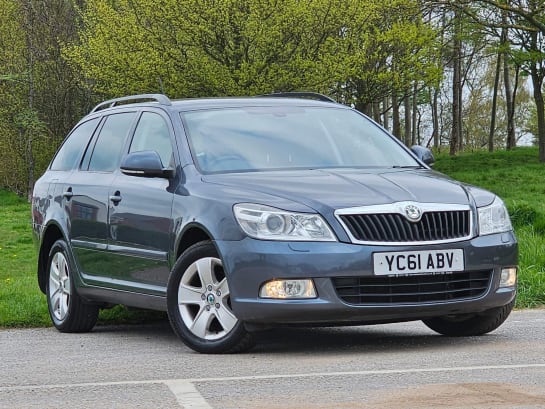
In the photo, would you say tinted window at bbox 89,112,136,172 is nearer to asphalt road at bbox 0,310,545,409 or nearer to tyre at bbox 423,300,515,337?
asphalt road at bbox 0,310,545,409

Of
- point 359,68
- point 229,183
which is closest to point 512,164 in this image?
point 359,68

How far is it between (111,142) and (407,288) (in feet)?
10.7

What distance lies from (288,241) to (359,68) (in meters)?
33.3

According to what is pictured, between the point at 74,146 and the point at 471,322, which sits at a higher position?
the point at 74,146

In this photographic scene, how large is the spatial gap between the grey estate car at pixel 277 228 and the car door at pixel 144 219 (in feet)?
0.04

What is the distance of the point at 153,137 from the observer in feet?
30.0

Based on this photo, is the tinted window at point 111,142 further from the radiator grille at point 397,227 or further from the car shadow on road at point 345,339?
the radiator grille at point 397,227

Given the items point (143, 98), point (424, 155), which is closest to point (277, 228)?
point (424, 155)

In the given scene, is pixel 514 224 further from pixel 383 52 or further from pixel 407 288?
pixel 383 52

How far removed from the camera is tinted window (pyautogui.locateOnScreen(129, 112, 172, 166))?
8.84m

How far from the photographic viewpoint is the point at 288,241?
735cm

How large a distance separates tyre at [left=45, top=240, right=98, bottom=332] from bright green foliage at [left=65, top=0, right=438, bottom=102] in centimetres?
2743

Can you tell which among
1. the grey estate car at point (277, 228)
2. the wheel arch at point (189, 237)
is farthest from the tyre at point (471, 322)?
the wheel arch at point (189, 237)

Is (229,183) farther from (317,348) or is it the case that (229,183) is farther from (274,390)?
(274,390)
